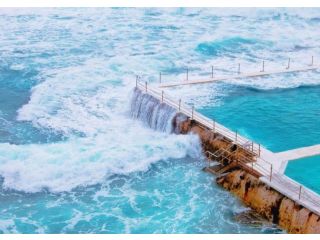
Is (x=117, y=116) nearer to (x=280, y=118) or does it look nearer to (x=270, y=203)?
(x=280, y=118)

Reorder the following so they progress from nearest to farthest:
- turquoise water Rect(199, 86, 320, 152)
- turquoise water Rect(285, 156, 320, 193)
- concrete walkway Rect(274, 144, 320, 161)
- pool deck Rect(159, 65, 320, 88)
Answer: turquoise water Rect(285, 156, 320, 193)
concrete walkway Rect(274, 144, 320, 161)
turquoise water Rect(199, 86, 320, 152)
pool deck Rect(159, 65, 320, 88)

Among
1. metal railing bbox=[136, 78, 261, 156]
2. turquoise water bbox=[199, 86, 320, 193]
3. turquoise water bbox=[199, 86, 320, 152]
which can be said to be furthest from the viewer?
turquoise water bbox=[199, 86, 320, 152]

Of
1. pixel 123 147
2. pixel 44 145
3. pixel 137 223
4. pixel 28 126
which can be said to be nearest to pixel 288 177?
pixel 137 223

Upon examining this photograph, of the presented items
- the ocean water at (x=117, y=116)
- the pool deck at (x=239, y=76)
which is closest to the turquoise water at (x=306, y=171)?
the ocean water at (x=117, y=116)

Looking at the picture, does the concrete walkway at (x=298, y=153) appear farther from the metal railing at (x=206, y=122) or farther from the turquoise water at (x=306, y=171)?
the metal railing at (x=206, y=122)

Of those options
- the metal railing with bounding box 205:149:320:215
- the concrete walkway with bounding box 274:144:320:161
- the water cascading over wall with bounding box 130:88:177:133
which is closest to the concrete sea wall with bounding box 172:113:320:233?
the metal railing with bounding box 205:149:320:215

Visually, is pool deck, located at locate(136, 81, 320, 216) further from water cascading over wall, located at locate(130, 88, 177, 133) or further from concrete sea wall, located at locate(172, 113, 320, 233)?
water cascading over wall, located at locate(130, 88, 177, 133)

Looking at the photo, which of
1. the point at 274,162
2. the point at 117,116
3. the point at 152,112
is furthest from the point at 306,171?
the point at 117,116
